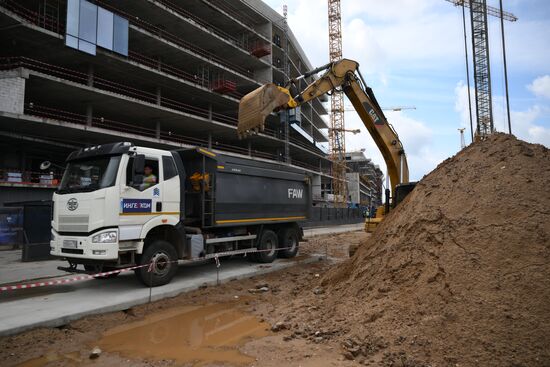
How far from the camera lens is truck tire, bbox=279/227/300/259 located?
13.2 meters

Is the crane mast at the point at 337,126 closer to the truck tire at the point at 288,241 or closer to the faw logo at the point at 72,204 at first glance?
the truck tire at the point at 288,241

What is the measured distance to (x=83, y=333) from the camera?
6.09m

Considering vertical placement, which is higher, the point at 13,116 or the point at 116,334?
the point at 13,116

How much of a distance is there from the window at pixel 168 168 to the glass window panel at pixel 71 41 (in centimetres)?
1898

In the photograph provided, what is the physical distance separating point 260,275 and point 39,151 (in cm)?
2216

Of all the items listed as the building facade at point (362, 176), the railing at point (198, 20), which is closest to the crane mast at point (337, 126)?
the building facade at point (362, 176)

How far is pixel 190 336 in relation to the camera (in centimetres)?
595

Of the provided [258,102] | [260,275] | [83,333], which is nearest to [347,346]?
[83,333]

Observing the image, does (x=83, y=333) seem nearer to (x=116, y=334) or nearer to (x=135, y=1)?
(x=116, y=334)

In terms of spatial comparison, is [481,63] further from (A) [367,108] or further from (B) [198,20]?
(A) [367,108]

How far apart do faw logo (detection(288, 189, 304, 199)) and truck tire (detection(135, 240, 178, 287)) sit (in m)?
5.14

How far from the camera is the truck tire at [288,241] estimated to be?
43.4 feet

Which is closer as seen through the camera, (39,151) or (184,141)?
(39,151)

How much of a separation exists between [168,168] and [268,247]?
4725mm
